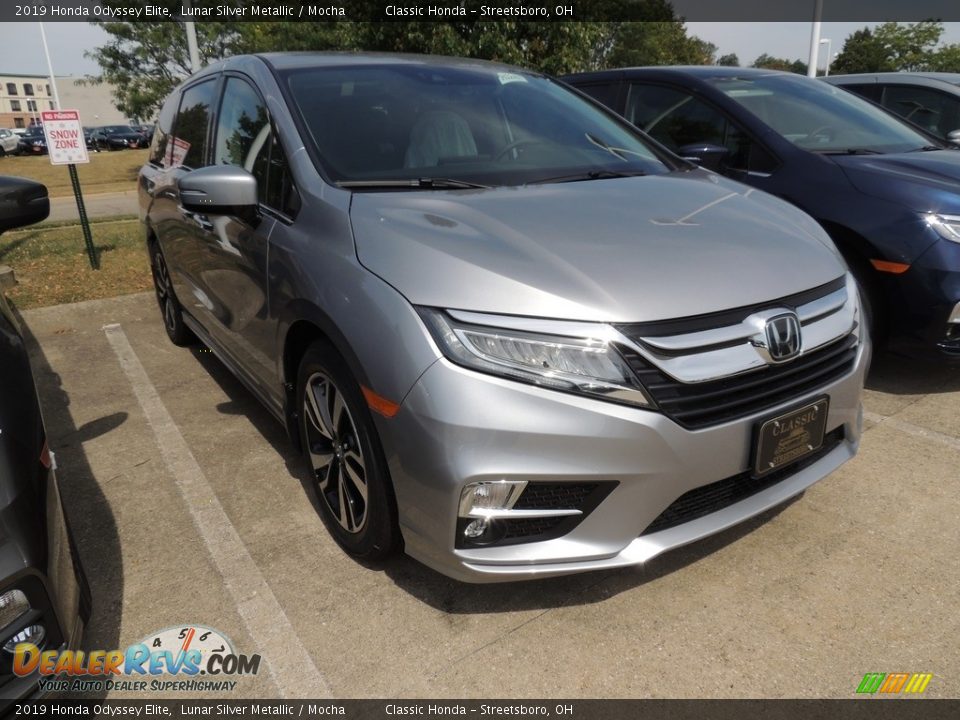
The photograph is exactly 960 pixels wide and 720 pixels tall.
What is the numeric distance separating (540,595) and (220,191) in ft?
5.91

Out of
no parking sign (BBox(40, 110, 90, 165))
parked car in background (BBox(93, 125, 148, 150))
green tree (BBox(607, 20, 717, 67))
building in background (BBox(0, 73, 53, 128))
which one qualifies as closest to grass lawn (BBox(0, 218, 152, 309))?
no parking sign (BBox(40, 110, 90, 165))

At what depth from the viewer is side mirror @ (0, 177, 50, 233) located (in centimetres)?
242

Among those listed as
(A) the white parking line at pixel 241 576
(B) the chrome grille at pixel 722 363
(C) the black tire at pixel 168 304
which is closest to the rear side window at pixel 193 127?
(C) the black tire at pixel 168 304

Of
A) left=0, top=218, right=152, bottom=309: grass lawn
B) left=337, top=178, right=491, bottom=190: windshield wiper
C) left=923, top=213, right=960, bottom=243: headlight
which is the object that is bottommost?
left=0, top=218, right=152, bottom=309: grass lawn

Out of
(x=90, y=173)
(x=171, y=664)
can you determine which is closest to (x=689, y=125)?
(x=171, y=664)

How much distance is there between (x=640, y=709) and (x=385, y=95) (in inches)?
95.3

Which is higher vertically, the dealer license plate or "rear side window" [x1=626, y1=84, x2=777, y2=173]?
"rear side window" [x1=626, y1=84, x2=777, y2=173]

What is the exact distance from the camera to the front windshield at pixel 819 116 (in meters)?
4.34

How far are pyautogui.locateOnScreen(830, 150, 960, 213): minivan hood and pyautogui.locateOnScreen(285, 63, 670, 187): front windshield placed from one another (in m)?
1.31

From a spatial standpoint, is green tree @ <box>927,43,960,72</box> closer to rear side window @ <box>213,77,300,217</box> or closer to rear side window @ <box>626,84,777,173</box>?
rear side window @ <box>626,84,777,173</box>

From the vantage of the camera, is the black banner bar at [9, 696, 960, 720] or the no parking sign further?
the no parking sign

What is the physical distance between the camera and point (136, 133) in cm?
4116

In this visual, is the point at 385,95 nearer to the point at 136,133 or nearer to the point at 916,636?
the point at 916,636

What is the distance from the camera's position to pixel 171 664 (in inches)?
82.7
